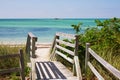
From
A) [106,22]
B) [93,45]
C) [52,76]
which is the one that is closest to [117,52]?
[93,45]

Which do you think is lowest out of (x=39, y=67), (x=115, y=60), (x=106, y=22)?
(x=39, y=67)

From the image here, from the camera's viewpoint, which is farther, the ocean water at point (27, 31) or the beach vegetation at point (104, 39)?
the ocean water at point (27, 31)

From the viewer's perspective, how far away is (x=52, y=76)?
8.14 metres

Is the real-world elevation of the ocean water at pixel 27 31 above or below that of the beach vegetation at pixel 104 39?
below

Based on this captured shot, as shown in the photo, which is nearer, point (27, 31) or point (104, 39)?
point (104, 39)

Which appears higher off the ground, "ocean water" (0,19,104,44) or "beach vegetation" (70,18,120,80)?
"beach vegetation" (70,18,120,80)

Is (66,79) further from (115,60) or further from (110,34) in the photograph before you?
(110,34)

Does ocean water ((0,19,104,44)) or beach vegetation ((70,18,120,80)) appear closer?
beach vegetation ((70,18,120,80))

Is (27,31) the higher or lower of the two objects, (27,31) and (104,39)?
the lower

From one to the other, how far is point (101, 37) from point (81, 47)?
Result: 3.16ft

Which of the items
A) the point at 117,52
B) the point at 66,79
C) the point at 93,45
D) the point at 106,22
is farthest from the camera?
the point at 106,22

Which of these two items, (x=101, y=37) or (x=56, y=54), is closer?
(x=101, y=37)

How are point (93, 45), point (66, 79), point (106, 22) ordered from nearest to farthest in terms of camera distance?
point (66, 79) < point (93, 45) < point (106, 22)

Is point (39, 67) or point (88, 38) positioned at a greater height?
point (88, 38)
